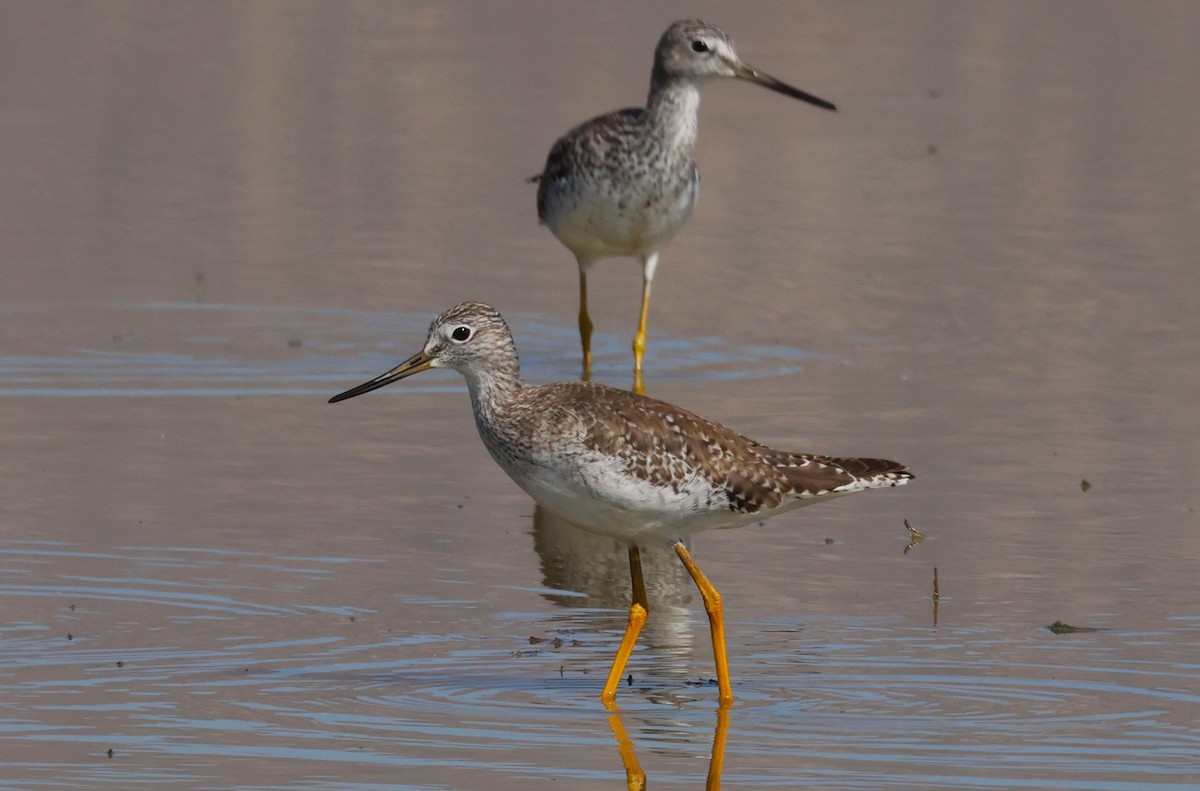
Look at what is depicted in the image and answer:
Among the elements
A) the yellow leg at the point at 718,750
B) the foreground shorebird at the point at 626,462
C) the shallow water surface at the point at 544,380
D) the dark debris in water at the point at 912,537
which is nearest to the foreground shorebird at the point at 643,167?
the shallow water surface at the point at 544,380

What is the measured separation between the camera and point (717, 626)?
834 cm

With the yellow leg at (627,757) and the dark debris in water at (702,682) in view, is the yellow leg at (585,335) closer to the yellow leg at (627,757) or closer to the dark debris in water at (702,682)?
the dark debris in water at (702,682)

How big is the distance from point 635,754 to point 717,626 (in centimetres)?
90

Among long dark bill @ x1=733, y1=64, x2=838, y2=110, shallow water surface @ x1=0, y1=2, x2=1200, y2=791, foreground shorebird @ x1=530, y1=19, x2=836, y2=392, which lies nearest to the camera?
shallow water surface @ x1=0, y1=2, x2=1200, y2=791

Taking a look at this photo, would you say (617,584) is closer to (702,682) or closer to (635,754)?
(702,682)

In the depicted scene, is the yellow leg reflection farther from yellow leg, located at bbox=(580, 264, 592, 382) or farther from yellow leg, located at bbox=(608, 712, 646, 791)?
yellow leg, located at bbox=(580, 264, 592, 382)

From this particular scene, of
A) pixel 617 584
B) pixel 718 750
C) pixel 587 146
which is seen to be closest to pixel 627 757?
pixel 718 750

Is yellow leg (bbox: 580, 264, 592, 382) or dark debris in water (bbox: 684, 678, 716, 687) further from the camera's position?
yellow leg (bbox: 580, 264, 592, 382)

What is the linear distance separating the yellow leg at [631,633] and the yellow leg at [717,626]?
0.22 meters

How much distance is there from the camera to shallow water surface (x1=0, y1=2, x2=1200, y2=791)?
7.77 m

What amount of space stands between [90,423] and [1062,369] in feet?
18.1

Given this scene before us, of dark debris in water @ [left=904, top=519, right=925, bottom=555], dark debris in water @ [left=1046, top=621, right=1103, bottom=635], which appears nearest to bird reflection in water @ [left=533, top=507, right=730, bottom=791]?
dark debris in water @ [left=904, top=519, right=925, bottom=555]

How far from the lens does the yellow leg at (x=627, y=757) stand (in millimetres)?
7289

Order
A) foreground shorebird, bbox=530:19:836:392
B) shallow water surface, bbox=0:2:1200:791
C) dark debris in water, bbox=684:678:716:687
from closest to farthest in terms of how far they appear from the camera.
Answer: shallow water surface, bbox=0:2:1200:791
dark debris in water, bbox=684:678:716:687
foreground shorebird, bbox=530:19:836:392
